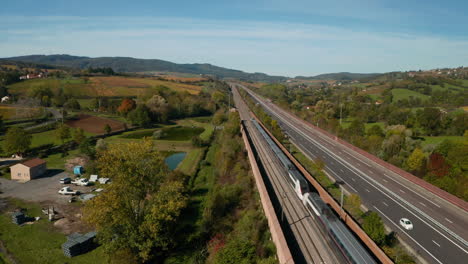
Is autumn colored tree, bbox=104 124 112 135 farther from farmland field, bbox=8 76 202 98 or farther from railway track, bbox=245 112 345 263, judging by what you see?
railway track, bbox=245 112 345 263

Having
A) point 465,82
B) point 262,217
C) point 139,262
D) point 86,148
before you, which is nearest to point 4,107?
point 86,148

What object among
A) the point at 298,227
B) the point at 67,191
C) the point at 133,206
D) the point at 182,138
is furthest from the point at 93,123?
the point at 298,227

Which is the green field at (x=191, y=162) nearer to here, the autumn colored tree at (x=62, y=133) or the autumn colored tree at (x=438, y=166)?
the autumn colored tree at (x=62, y=133)

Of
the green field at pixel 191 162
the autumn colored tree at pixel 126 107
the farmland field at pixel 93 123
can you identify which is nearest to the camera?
the green field at pixel 191 162

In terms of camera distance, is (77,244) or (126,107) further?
(126,107)

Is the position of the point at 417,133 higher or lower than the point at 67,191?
higher

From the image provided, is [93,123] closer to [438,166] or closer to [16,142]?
[16,142]

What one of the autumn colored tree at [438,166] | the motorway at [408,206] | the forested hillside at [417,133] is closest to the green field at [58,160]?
the motorway at [408,206]

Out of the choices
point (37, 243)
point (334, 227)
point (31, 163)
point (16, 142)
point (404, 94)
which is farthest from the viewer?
point (404, 94)
